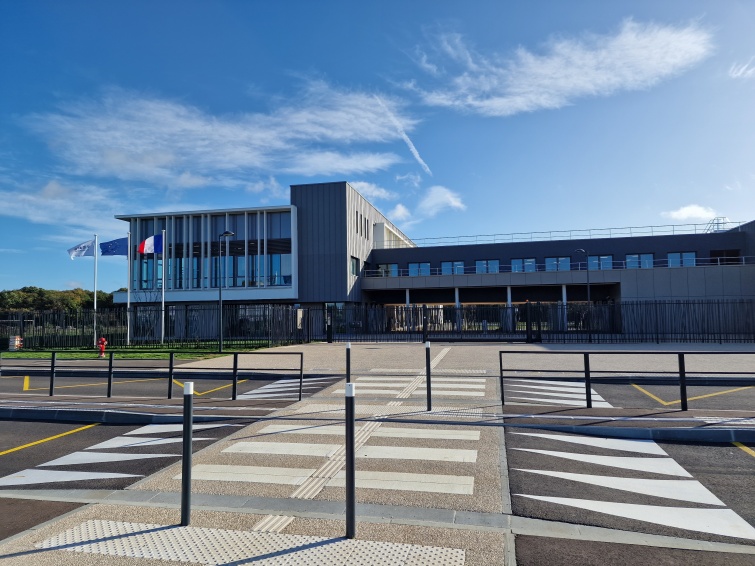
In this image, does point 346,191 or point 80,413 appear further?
point 346,191

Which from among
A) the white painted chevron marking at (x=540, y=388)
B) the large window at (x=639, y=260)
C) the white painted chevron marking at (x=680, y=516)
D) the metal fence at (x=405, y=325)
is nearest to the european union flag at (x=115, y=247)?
the metal fence at (x=405, y=325)

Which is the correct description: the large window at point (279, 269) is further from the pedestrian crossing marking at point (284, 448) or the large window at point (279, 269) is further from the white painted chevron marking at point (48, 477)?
the white painted chevron marking at point (48, 477)

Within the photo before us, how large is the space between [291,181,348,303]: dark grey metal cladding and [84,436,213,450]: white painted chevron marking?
3717 cm

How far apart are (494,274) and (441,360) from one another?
2836 cm

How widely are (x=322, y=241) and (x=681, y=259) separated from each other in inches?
1292

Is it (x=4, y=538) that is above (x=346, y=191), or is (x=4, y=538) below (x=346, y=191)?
below

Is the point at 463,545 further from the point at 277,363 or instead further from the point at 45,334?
the point at 45,334

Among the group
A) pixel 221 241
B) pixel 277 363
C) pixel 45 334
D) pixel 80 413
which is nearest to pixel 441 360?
pixel 277 363

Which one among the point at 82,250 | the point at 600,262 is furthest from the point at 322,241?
the point at 600,262

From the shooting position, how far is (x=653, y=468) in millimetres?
6371

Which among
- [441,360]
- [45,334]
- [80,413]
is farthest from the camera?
[45,334]

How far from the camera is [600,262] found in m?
48.9

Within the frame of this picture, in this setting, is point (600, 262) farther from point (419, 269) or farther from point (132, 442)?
point (132, 442)

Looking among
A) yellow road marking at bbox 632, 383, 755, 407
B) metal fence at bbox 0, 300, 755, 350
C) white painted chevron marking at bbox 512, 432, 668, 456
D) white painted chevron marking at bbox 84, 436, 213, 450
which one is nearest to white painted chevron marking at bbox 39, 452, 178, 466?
white painted chevron marking at bbox 84, 436, 213, 450
